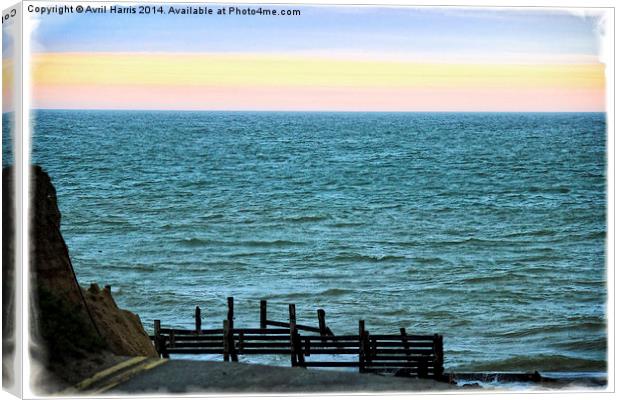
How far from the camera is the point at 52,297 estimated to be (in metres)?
20.6

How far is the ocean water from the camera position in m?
30.0

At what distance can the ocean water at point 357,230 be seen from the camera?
30000 mm

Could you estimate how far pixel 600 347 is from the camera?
22.6 m

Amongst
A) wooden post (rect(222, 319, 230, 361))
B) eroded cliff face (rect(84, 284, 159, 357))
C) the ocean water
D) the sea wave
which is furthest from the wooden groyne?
the sea wave

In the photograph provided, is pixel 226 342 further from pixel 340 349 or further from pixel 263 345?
pixel 340 349

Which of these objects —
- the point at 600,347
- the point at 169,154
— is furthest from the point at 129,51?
the point at 169,154

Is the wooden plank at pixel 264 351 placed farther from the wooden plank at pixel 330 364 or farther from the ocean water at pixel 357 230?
the ocean water at pixel 357 230

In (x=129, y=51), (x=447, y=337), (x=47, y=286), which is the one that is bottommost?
(x=447, y=337)

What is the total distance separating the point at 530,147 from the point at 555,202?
5.49m

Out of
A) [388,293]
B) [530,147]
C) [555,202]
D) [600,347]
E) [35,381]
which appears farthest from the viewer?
[388,293]

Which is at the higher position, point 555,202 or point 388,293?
point 555,202

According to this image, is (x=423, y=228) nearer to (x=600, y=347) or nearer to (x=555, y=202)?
(x=555, y=202)

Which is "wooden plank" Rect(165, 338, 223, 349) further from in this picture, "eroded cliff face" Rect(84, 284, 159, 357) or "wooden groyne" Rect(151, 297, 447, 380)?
"eroded cliff face" Rect(84, 284, 159, 357)

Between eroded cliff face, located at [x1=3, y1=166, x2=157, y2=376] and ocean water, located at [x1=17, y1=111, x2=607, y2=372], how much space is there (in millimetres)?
4700
